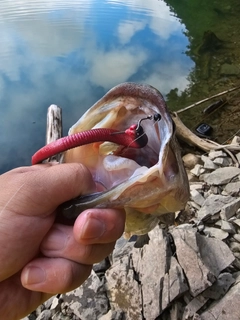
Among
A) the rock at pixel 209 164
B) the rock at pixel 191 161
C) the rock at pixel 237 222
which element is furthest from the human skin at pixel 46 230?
the rock at pixel 191 161

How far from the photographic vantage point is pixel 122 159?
5.41 ft

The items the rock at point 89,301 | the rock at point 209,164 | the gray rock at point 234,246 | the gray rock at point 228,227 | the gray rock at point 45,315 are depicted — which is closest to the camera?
the rock at point 89,301

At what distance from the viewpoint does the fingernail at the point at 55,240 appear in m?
1.43

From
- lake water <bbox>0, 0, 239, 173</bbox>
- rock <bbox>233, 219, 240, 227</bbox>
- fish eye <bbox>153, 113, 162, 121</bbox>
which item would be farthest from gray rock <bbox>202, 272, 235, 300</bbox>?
lake water <bbox>0, 0, 239, 173</bbox>

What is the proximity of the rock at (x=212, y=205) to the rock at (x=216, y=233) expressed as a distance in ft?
0.81

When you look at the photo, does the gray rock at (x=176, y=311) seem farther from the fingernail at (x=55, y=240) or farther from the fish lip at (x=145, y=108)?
the fingernail at (x=55, y=240)

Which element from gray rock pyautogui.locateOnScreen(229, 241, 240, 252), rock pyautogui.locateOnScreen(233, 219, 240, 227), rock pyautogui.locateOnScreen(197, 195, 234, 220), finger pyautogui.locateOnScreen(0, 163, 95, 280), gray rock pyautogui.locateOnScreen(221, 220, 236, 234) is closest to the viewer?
finger pyautogui.locateOnScreen(0, 163, 95, 280)

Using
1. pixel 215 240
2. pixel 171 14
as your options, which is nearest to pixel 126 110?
pixel 215 240

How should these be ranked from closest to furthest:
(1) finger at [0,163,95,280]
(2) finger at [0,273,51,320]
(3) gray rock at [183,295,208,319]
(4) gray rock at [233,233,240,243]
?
(1) finger at [0,163,95,280]
(2) finger at [0,273,51,320]
(3) gray rock at [183,295,208,319]
(4) gray rock at [233,233,240,243]

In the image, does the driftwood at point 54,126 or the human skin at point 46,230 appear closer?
the human skin at point 46,230

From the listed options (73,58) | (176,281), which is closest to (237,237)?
(176,281)

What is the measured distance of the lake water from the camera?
392 inches

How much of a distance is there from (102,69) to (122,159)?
11.4m

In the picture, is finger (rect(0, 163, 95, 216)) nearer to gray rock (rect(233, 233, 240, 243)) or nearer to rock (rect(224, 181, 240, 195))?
gray rock (rect(233, 233, 240, 243))
